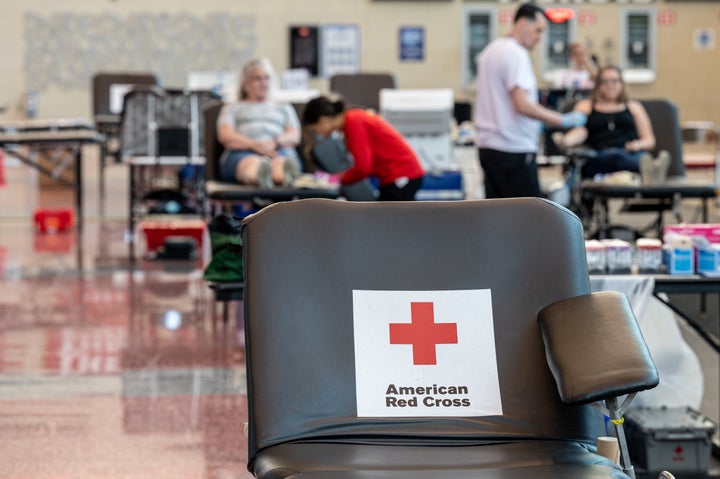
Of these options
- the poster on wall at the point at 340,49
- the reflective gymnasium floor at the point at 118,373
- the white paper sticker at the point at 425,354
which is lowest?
the reflective gymnasium floor at the point at 118,373

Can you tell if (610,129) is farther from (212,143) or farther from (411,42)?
(411,42)

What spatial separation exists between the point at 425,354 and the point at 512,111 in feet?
11.3

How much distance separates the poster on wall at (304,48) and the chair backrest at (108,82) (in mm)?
2519

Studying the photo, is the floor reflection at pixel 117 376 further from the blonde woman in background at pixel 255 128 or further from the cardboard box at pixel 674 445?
the cardboard box at pixel 674 445

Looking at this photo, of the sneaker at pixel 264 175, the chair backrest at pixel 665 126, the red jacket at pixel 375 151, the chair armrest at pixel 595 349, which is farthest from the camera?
the chair backrest at pixel 665 126

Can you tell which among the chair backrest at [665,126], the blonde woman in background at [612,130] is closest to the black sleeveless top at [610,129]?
the blonde woman in background at [612,130]

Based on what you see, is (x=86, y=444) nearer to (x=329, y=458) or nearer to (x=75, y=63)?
(x=329, y=458)

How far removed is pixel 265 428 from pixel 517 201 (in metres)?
0.68

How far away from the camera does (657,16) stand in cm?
1527

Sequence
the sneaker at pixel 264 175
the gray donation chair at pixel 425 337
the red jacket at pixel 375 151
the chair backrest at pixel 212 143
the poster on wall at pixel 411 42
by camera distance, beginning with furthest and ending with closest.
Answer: the poster on wall at pixel 411 42
the chair backrest at pixel 212 143
the sneaker at pixel 264 175
the red jacket at pixel 375 151
the gray donation chair at pixel 425 337

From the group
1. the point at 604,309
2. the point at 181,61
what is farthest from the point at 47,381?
the point at 181,61

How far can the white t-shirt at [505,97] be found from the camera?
5543 mm

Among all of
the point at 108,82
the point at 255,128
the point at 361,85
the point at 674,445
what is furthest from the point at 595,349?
the point at 108,82

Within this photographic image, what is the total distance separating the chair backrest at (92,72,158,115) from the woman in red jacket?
7112mm
